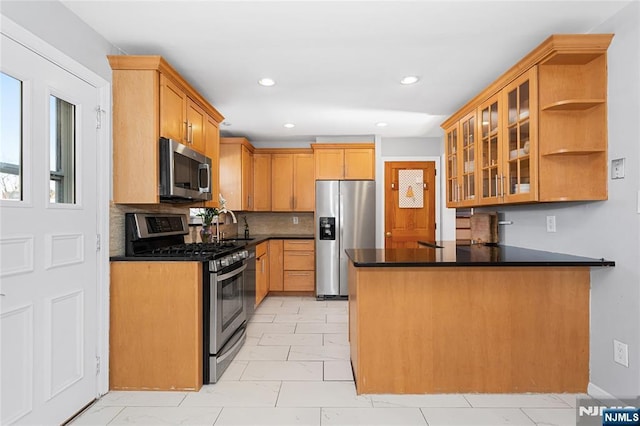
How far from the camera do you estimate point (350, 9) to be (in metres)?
2.08

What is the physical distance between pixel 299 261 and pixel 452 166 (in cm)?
248

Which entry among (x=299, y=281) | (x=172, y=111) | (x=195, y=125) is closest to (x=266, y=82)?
(x=195, y=125)

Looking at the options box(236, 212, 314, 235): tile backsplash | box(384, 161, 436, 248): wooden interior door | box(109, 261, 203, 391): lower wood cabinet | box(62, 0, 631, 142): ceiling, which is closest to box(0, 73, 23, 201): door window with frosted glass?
box(62, 0, 631, 142): ceiling

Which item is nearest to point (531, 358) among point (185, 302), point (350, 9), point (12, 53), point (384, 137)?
point (185, 302)

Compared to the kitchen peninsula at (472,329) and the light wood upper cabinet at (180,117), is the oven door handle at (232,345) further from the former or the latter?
the light wood upper cabinet at (180,117)

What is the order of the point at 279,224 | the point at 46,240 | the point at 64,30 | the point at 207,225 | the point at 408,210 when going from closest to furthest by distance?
the point at 46,240 < the point at 64,30 < the point at 207,225 < the point at 408,210 < the point at 279,224

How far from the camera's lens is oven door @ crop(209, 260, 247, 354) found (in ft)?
8.26

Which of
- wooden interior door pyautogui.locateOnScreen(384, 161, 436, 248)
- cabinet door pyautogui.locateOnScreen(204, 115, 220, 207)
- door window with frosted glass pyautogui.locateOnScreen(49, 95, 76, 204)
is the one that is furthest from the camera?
wooden interior door pyautogui.locateOnScreen(384, 161, 436, 248)

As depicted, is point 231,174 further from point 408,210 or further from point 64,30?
point 64,30

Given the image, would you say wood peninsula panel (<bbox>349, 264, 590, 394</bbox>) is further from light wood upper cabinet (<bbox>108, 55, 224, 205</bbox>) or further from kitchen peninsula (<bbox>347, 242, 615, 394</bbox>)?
light wood upper cabinet (<bbox>108, 55, 224, 205</bbox>)

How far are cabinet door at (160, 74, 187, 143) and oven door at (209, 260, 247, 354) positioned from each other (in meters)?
1.08

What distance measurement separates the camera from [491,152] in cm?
293

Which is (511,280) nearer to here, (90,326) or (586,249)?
(586,249)

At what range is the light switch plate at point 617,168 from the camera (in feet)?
6.83
